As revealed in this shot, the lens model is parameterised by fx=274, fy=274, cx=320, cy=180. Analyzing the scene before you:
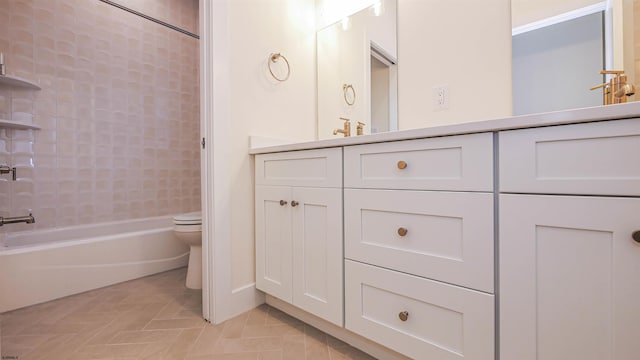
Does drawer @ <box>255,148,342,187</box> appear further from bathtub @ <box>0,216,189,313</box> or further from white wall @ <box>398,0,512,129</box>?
bathtub @ <box>0,216,189,313</box>

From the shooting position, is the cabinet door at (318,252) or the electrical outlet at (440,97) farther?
the electrical outlet at (440,97)

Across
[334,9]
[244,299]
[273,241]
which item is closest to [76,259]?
[244,299]

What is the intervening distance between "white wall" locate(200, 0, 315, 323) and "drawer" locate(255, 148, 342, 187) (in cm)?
15

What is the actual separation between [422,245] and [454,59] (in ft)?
3.45

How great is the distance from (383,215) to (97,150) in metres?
2.60

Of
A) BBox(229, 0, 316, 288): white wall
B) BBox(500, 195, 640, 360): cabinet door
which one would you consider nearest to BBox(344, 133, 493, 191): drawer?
BBox(500, 195, 640, 360): cabinet door

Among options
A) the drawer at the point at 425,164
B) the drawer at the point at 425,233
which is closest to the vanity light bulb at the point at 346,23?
the drawer at the point at 425,164

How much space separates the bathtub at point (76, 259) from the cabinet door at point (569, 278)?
2.36 metres

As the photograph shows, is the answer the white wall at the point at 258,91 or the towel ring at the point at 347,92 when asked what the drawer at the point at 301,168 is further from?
the towel ring at the point at 347,92

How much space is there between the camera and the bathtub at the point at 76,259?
1616mm

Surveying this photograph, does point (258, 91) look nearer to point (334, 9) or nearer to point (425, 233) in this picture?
point (334, 9)

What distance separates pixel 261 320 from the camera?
1.48 meters

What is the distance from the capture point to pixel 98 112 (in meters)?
2.40

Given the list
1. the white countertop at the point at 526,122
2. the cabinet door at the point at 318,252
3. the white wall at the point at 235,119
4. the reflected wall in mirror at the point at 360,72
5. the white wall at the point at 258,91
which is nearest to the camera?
the white countertop at the point at 526,122
